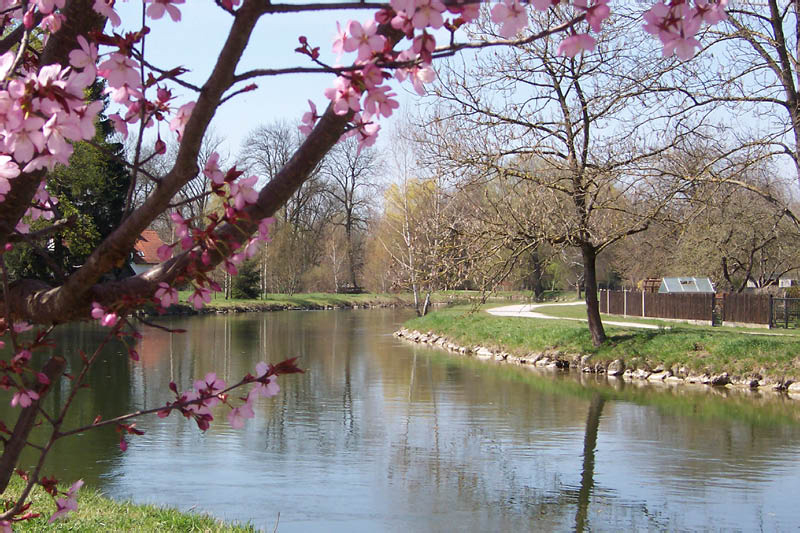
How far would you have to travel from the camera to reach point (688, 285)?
89.5ft

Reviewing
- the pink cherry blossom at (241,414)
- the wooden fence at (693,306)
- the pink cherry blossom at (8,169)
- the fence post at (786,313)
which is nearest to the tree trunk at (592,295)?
the fence post at (786,313)

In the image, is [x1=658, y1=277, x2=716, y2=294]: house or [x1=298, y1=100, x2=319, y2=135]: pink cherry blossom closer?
[x1=298, y1=100, x2=319, y2=135]: pink cherry blossom

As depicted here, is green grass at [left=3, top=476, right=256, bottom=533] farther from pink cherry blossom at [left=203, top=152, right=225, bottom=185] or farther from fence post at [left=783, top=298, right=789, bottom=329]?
fence post at [left=783, top=298, right=789, bottom=329]

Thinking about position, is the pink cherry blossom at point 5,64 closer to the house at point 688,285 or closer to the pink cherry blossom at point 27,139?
the pink cherry blossom at point 27,139

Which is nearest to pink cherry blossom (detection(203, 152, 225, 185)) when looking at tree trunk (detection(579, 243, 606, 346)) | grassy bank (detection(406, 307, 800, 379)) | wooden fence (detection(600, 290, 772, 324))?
grassy bank (detection(406, 307, 800, 379))

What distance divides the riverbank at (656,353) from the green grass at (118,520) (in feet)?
37.0

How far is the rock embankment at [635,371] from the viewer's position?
13617 millimetres

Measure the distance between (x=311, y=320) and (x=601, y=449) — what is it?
24510 mm

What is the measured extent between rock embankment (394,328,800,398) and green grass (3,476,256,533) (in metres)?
11.2

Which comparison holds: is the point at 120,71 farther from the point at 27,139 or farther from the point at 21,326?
the point at 21,326

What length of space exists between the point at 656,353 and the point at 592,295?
73.1 inches

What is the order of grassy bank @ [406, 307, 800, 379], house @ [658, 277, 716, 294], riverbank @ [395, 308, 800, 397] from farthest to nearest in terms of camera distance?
house @ [658, 277, 716, 294] → grassy bank @ [406, 307, 800, 379] → riverbank @ [395, 308, 800, 397]

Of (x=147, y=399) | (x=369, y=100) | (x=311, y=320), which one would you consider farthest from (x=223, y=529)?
(x=311, y=320)

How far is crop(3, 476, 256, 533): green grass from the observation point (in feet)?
16.7
